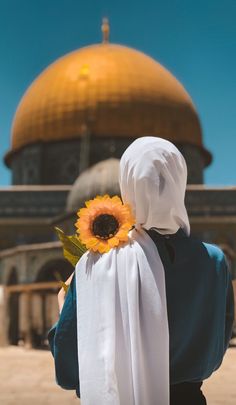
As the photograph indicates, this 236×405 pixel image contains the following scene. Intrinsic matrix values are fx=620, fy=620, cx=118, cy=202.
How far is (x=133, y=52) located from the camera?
111 ft

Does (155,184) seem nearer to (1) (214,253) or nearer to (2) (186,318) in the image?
(1) (214,253)

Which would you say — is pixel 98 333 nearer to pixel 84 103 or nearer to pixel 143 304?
pixel 143 304

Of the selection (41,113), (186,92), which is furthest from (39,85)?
(186,92)

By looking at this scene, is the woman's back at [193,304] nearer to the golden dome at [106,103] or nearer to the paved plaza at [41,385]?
the paved plaza at [41,385]

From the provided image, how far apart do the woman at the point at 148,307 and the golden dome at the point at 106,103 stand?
27.6 meters

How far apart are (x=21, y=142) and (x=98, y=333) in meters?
30.7

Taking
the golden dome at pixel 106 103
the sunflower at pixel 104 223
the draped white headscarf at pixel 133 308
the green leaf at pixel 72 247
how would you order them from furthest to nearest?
the golden dome at pixel 106 103 → the green leaf at pixel 72 247 → the sunflower at pixel 104 223 → the draped white headscarf at pixel 133 308

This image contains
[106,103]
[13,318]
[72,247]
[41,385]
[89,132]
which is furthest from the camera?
[106,103]

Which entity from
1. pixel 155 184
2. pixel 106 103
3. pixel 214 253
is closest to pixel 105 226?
pixel 155 184

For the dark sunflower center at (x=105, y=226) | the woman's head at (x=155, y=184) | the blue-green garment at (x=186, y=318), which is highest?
the woman's head at (x=155, y=184)

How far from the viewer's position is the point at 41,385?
8.24 m

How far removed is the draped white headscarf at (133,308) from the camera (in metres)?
2.02

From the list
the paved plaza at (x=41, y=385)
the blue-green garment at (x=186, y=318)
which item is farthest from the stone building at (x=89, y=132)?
the blue-green garment at (x=186, y=318)

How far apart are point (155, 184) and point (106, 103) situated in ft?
93.8
